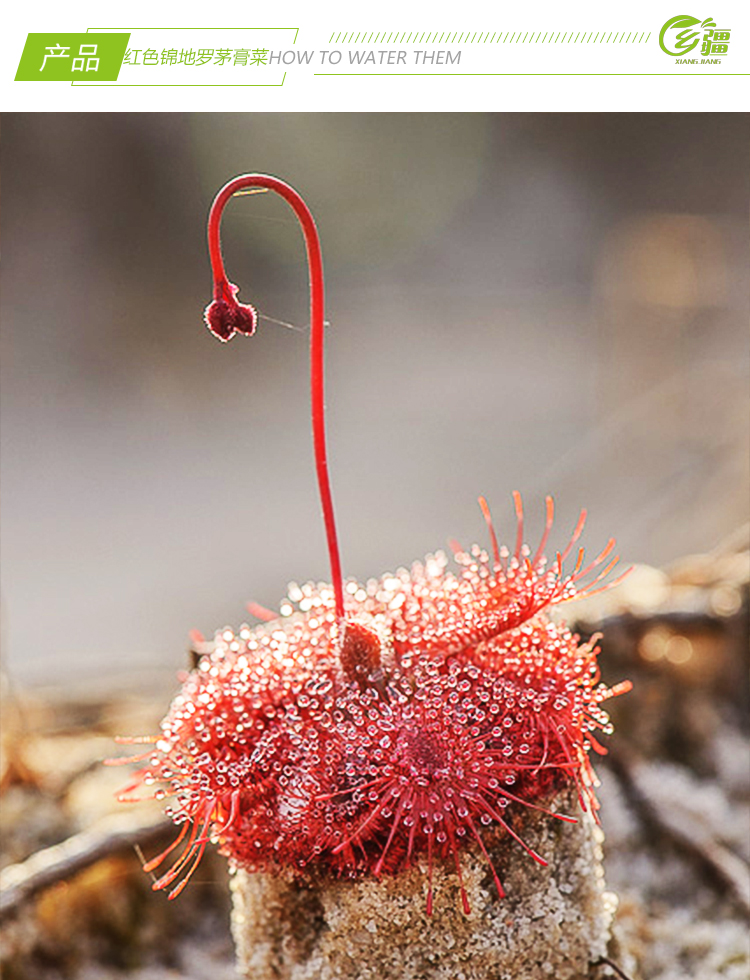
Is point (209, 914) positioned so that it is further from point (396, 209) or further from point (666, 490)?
point (396, 209)

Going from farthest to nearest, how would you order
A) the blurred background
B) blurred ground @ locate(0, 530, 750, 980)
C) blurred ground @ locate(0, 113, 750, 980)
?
the blurred background → blurred ground @ locate(0, 113, 750, 980) → blurred ground @ locate(0, 530, 750, 980)

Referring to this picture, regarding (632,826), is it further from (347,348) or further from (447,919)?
(347,348)
